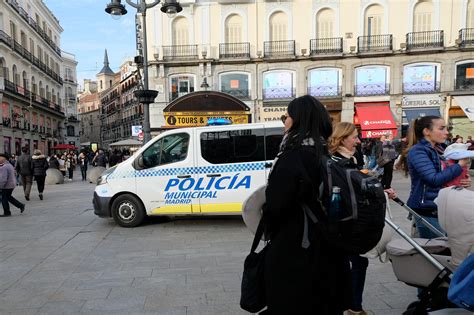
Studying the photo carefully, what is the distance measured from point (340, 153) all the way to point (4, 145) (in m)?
34.0

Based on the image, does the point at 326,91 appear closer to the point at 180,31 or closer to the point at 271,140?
the point at 180,31

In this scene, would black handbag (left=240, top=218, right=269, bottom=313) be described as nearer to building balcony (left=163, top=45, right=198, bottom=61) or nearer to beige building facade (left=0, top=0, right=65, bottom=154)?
building balcony (left=163, top=45, right=198, bottom=61)

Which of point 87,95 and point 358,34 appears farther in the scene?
point 87,95

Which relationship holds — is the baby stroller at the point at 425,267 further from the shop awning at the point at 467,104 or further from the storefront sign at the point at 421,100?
the shop awning at the point at 467,104

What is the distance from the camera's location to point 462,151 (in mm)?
2859

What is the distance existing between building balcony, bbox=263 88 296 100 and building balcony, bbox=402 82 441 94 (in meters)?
7.34

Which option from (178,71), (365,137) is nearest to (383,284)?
(365,137)

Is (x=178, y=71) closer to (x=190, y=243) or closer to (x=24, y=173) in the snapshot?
(x=24, y=173)

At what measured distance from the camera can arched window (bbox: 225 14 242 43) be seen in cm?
2458

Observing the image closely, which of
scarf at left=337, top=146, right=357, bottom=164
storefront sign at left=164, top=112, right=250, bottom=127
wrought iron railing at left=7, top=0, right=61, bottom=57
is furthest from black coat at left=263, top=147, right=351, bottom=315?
wrought iron railing at left=7, top=0, right=61, bottom=57

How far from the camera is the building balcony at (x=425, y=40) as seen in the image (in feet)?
74.5

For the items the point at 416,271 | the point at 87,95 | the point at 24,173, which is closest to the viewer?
the point at 416,271

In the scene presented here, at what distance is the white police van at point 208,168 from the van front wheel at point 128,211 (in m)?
0.23

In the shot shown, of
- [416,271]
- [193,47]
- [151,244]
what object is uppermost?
[193,47]
